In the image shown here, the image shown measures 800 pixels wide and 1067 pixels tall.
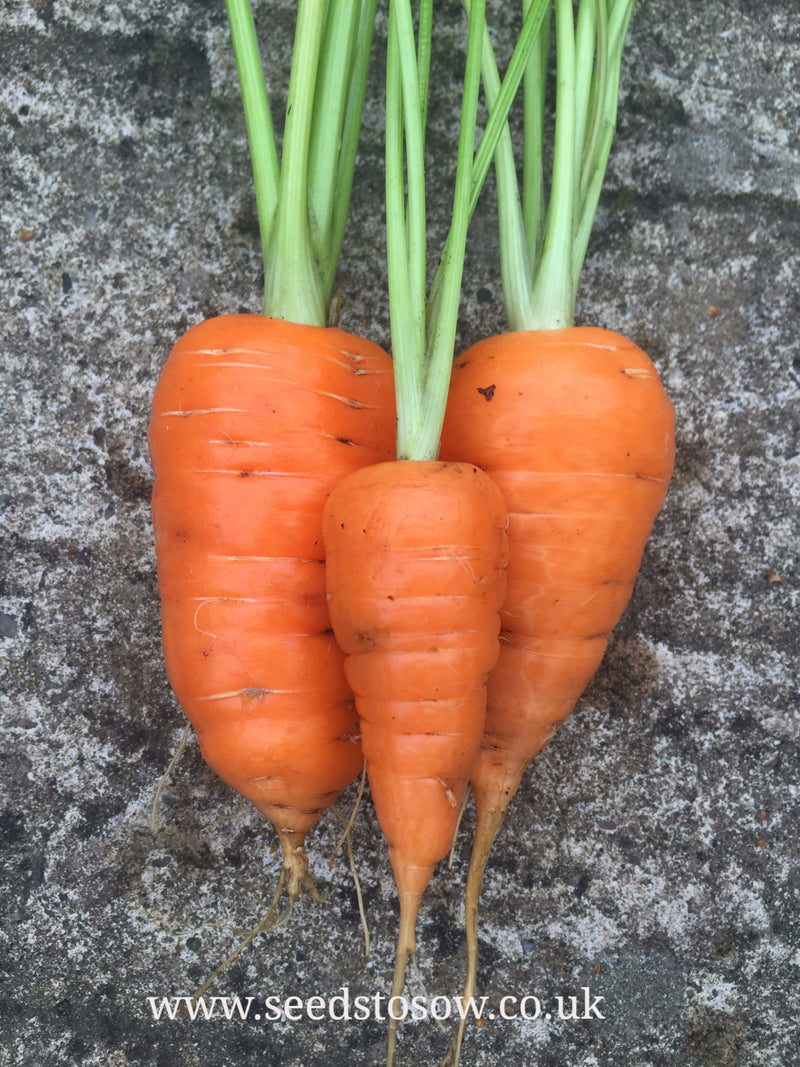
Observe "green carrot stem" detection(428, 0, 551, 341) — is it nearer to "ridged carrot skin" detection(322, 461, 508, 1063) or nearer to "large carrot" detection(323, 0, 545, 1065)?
"large carrot" detection(323, 0, 545, 1065)

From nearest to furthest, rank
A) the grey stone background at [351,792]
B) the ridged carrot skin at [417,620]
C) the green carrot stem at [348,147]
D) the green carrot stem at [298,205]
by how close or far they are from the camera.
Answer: the ridged carrot skin at [417,620] → the green carrot stem at [298,205] → the green carrot stem at [348,147] → the grey stone background at [351,792]

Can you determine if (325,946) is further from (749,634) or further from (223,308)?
(223,308)

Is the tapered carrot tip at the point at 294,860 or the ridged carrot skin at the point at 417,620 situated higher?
the ridged carrot skin at the point at 417,620

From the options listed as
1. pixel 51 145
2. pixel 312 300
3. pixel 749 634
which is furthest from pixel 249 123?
pixel 749 634

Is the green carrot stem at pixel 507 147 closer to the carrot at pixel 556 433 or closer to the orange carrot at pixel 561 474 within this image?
the carrot at pixel 556 433

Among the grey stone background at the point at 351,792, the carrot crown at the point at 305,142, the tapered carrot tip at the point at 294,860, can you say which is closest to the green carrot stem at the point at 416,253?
the carrot crown at the point at 305,142

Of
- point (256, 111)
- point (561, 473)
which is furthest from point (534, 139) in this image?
point (561, 473)

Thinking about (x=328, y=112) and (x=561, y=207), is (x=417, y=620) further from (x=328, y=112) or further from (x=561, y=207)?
(x=328, y=112)
